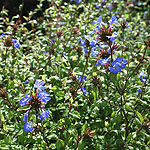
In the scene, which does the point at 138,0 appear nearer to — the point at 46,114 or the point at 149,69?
the point at 149,69

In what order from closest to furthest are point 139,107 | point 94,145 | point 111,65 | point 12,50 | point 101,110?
point 111,65, point 94,145, point 139,107, point 101,110, point 12,50

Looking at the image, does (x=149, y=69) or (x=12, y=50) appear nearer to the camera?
(x=149, y=69)

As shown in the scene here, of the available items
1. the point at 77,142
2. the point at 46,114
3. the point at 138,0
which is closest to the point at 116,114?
the point at 77,142

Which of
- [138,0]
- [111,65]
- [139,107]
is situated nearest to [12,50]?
[111,65]

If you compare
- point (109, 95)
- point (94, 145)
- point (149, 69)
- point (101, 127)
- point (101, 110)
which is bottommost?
point (94, 145)

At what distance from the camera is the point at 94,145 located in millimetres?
1781

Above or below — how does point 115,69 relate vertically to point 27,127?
above

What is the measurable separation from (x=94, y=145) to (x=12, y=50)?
145 centimetres

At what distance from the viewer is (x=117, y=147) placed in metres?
1.72

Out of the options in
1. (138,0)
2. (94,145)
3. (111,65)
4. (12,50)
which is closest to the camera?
(111,65)

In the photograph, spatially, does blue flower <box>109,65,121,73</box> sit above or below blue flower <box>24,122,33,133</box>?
above

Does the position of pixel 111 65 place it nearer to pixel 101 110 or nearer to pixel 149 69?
pixel 149 69

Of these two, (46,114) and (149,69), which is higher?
(149,69)

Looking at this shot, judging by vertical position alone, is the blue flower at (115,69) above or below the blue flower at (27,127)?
above
